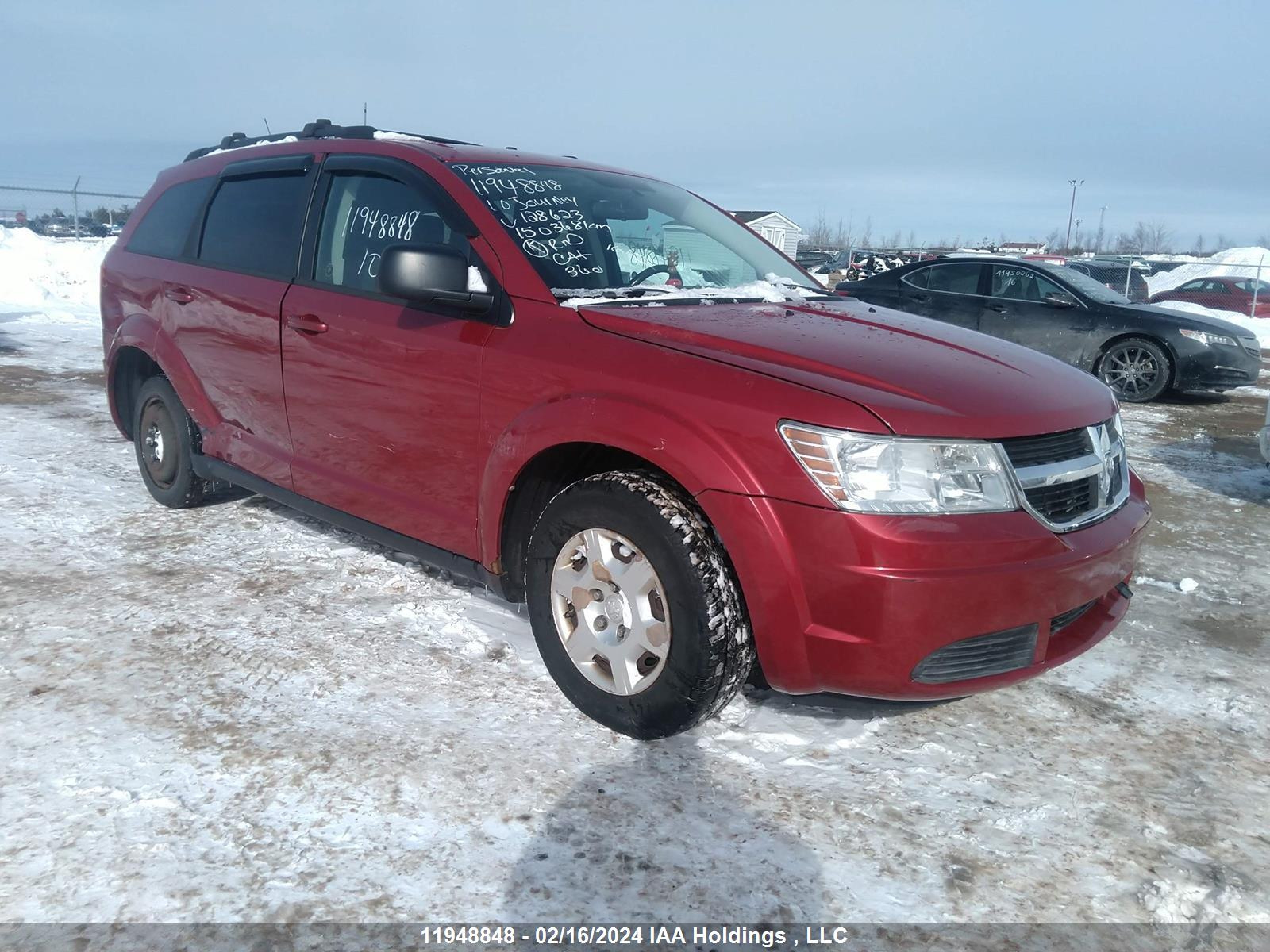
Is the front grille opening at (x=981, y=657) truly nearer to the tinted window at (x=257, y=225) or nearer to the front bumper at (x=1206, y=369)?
the tinted window at (x=257, y=225)

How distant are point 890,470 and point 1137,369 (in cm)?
877

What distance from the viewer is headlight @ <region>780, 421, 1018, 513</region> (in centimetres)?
238

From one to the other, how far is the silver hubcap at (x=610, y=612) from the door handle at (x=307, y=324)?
1.42 meters

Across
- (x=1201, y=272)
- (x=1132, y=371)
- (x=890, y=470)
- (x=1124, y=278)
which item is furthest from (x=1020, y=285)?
(x=1201, y=272)

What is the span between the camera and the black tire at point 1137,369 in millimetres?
9719

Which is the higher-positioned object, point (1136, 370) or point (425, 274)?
point (425, 274)

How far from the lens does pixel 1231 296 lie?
77.6 ft

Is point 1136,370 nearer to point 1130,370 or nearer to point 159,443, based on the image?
point 1130,370

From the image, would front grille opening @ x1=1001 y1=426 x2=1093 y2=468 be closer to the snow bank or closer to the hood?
the hood

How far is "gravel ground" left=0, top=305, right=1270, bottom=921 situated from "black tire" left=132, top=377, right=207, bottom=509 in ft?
2.21

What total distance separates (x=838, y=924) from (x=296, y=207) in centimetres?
330

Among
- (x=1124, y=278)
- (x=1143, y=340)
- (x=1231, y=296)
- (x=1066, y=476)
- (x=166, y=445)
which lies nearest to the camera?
(x=1066, y=476)

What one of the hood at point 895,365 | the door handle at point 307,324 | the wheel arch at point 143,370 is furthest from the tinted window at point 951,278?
the door handle at point 307,324

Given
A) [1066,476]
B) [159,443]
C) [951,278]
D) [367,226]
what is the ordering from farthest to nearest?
1. [951,278]
2. [159,443]
3. [367,226]
4. [1066,476]
